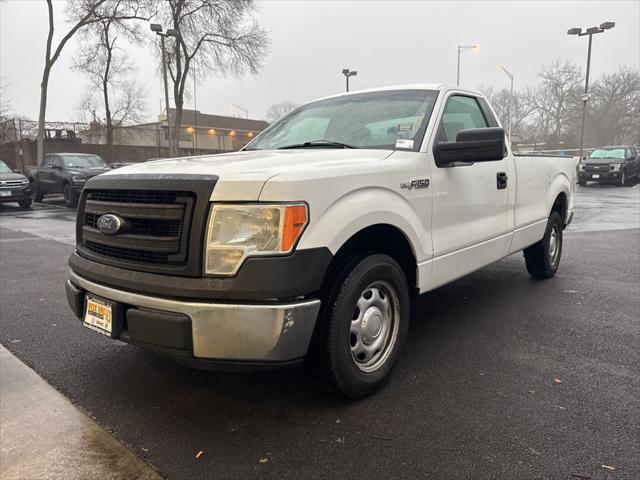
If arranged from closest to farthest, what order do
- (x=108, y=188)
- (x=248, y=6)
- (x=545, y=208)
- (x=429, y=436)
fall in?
(x=429, y=436) < (x=108, y=188) < (x=545, y=208) < (x=248, y=6)

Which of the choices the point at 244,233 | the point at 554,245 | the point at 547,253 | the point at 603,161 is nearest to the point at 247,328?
the point at 244,233

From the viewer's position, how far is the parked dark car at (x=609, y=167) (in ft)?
75.1

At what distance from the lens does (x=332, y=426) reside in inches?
105

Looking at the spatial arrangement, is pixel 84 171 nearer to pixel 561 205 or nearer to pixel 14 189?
pixel 14 189

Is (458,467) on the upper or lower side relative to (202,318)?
lower

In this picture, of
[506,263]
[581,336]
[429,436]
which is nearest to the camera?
[429,436]

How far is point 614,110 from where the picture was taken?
52688mm

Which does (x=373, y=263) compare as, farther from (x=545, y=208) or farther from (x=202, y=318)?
(x=545, y=208)

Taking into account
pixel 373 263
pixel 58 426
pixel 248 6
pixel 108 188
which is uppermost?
pixel 248 6

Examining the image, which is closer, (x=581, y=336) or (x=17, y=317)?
(x=581, y=336)

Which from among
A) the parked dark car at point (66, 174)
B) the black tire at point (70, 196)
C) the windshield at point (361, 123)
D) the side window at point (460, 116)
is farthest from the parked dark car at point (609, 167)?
the windshield at point (361, 123)

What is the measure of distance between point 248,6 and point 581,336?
97.1 feet

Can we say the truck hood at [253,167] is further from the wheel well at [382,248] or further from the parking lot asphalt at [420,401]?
the parking lot asphalt at [420,401]

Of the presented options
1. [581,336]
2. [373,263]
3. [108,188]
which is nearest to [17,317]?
[108,188]
